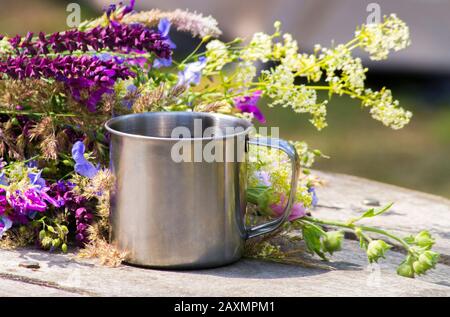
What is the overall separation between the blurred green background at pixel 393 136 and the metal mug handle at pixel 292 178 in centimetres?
243

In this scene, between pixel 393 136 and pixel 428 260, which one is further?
pixel 393 136

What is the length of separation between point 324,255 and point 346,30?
311 cm

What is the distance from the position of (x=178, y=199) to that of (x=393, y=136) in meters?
3.27

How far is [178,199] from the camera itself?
4.49 feet

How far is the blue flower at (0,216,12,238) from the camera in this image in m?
1.49

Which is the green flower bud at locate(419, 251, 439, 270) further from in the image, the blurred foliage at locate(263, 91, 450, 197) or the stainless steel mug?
the blurred foliage at locate(263, 91, 450, 197)

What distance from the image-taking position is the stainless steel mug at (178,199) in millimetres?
1363

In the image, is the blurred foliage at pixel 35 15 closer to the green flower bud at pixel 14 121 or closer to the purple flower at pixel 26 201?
the green flower bud at pixel 14 121

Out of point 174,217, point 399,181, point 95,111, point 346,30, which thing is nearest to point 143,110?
point 95,111

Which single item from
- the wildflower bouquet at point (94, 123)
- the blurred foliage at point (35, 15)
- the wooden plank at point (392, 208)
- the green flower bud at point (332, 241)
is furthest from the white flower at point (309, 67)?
the blurred foliage at point (35, 15)

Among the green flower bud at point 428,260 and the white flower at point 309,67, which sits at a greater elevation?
the white flower at point 309,67

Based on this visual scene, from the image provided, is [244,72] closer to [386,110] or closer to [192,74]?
[192,74]

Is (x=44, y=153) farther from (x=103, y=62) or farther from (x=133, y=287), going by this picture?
(x=133, y=287)

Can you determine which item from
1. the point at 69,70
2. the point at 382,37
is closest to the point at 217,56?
the point at 382,37
